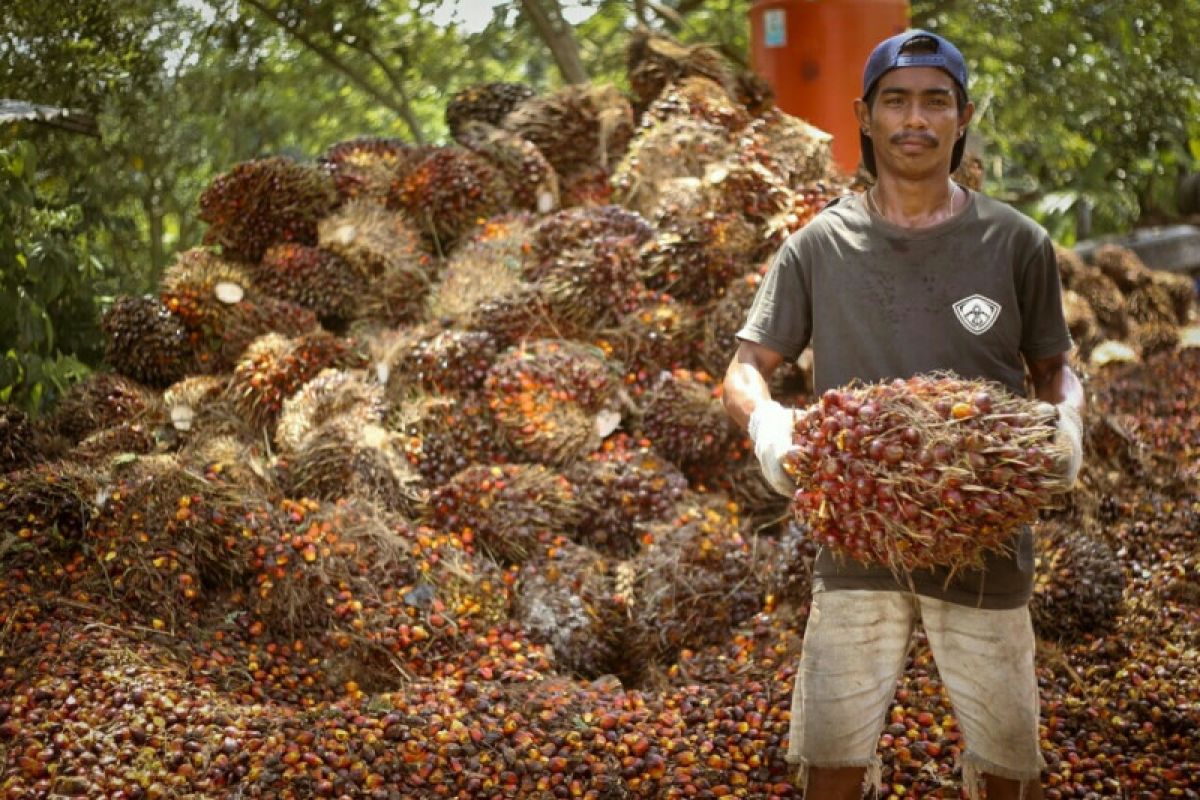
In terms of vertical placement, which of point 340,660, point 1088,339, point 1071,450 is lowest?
point 340,660

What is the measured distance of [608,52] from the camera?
874cm

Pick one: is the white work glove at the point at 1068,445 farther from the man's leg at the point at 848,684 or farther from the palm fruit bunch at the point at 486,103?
the palm fruit bunch at the point at 486,103

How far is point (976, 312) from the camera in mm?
2264

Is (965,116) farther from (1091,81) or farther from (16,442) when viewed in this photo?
(1091,81)

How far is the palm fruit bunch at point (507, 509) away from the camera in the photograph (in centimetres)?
390

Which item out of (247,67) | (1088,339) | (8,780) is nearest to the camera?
(8,780)

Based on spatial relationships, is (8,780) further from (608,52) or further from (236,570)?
(608,52)

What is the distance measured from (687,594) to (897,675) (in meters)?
1.44

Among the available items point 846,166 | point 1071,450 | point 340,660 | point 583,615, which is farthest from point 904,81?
point 846,166

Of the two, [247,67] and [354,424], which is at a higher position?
[247,67]

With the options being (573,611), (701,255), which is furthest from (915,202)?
(701,255)

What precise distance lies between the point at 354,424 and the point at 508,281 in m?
1.04

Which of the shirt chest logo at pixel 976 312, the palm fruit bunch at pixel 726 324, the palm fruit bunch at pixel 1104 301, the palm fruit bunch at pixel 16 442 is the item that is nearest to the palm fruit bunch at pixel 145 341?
the palm fruit bunch at pixel 16 442

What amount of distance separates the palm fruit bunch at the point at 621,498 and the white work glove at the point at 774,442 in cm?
179
